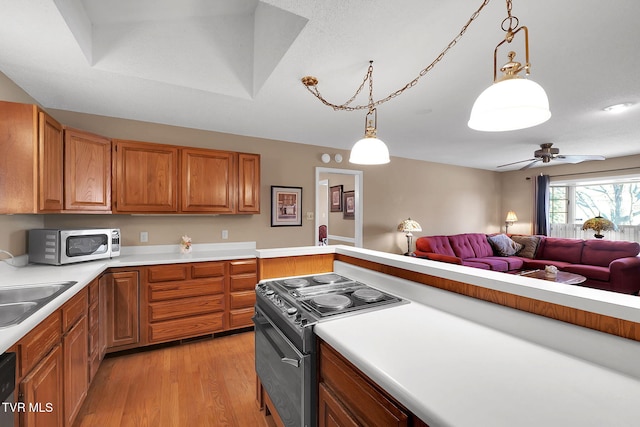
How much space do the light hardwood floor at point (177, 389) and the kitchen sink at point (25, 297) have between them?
2.87 feet

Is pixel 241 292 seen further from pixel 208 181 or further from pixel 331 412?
pixel 331 412

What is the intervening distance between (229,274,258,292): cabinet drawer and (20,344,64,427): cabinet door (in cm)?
153

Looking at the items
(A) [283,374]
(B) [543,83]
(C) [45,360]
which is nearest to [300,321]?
(A) [283,374]

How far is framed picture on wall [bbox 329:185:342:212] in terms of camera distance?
19.0ft

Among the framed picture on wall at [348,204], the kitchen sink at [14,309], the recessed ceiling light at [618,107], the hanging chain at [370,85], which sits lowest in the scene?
the kitchen sink at [14,309]

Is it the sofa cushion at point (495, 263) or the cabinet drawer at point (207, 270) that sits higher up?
the cabinet drawer at point (207, 270)

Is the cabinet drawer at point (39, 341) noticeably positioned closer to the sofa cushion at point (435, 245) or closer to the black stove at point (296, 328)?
the black stove at point (296, 328)

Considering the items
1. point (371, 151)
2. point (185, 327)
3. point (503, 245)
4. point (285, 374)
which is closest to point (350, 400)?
point (285, 374)

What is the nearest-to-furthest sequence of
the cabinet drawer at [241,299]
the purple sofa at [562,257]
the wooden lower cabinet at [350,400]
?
1. the wooden lower cabinet at [350,400]
2. the cabinet drawer at [241,299]
3. the purple sofa at [562,257]

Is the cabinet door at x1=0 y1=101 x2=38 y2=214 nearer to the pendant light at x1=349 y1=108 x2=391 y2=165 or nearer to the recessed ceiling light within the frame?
the pendant light at x1=349 y1=108 x2=391 y2=165

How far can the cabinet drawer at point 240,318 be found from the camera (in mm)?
2965

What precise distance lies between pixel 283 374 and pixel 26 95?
10.4 ft

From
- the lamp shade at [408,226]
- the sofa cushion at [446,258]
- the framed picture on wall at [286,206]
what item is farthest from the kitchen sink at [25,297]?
the lamp shade at [408,226]

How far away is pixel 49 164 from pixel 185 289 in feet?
4.89
